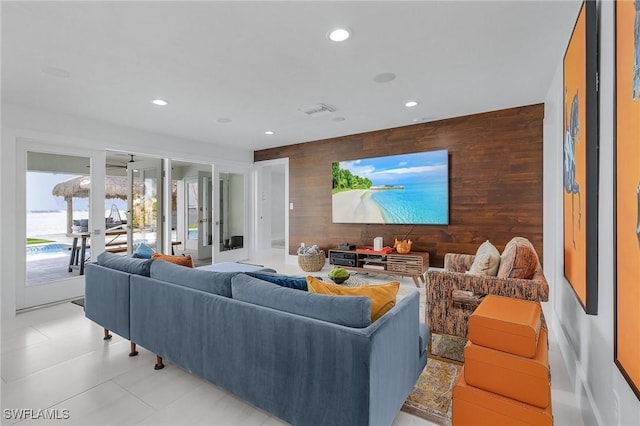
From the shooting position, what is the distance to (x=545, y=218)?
392 cm

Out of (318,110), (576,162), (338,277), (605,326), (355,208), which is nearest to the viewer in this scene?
(605,326)

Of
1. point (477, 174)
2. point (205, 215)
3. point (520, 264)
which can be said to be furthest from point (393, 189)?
point (205, 215)

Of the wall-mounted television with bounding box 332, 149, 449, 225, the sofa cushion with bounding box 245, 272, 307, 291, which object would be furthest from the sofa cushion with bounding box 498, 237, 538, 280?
the wall-mounted television with bounding box 332, 149, 449, 225

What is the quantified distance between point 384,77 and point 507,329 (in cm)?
249

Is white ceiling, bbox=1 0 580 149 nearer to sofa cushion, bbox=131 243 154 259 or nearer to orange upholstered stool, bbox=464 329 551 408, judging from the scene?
sofa cushion, bbox=131 243 154 259

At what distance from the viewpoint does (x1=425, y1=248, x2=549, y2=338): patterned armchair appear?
6.99ft

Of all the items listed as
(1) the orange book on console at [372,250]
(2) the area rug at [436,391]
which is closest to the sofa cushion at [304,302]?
(2) the area rug at [436,391]

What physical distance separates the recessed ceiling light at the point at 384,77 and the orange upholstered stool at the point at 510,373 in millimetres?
2472

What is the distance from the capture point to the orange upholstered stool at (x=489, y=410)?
1423 mm

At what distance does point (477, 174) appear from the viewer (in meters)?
4.37

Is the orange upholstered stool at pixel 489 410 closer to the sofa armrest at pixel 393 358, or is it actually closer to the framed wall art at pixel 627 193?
the sofa armrest at pixel 393 358

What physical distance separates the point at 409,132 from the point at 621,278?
163 inches

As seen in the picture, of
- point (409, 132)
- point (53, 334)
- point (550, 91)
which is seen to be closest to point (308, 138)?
point (409, 132)

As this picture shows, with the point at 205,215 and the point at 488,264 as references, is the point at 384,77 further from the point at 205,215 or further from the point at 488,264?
the point at 205,215
